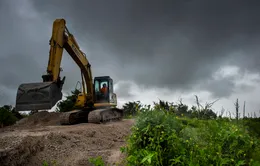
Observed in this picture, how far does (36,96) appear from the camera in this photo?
40.7 feet

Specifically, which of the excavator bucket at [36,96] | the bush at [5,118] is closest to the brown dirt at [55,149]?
the excavator bucket at [36,96]

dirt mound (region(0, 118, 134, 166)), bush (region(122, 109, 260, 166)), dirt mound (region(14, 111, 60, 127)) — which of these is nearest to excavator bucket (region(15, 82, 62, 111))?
dirt mound (region(0, 118, 134, 166))

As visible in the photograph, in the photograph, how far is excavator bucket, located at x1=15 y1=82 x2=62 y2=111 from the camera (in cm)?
1231

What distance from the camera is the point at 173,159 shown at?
4.61m

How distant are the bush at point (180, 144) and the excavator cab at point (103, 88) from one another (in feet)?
39.5

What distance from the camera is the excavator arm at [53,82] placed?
40.6ft

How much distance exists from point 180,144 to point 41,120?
14.3 meters

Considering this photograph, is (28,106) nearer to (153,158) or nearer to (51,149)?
(51,149)

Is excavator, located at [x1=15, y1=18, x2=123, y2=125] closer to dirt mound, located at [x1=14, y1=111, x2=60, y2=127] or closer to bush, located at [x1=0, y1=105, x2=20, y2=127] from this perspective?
dirt mound, located at [x1=14, y1=111, x2=60, y2=127]

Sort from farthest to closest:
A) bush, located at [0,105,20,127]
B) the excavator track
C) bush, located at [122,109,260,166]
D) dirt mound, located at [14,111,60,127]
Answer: bush, located at [0,105,20,127] → dirt mound, located at [14,111,60,127] → the excavator track → bush, located at [122,109,260,166]

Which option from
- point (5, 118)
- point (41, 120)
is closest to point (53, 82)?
point (41, 120)

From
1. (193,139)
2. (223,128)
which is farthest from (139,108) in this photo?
(223,128)

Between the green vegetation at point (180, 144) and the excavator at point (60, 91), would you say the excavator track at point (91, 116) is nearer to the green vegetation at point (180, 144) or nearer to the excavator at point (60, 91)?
the excavator at point (60, 91)

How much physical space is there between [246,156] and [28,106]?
30.3 feet
